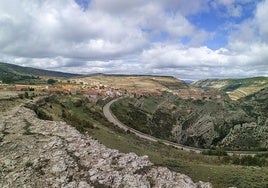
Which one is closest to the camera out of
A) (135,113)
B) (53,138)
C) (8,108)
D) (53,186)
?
(53,186)

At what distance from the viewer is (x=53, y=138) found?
32.8 m

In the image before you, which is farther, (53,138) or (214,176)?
(53,138)

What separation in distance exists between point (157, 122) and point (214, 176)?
141 m

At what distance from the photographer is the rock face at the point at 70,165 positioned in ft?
79.8

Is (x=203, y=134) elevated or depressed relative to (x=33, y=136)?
depressed

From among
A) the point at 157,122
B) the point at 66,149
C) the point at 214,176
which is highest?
the point at 66,149

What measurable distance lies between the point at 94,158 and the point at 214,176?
12.6m

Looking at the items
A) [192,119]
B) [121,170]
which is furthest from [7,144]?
[192,119]

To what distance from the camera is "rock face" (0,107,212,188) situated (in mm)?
24312

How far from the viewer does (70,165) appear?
26719 mm

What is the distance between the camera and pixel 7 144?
31266 mm

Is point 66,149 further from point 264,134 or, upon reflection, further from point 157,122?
point 157,122

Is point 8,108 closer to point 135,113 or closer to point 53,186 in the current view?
point 53,186

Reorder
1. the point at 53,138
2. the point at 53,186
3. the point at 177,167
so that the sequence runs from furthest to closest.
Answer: the point at 53,138
the point at 177,167
the point at 53,186
